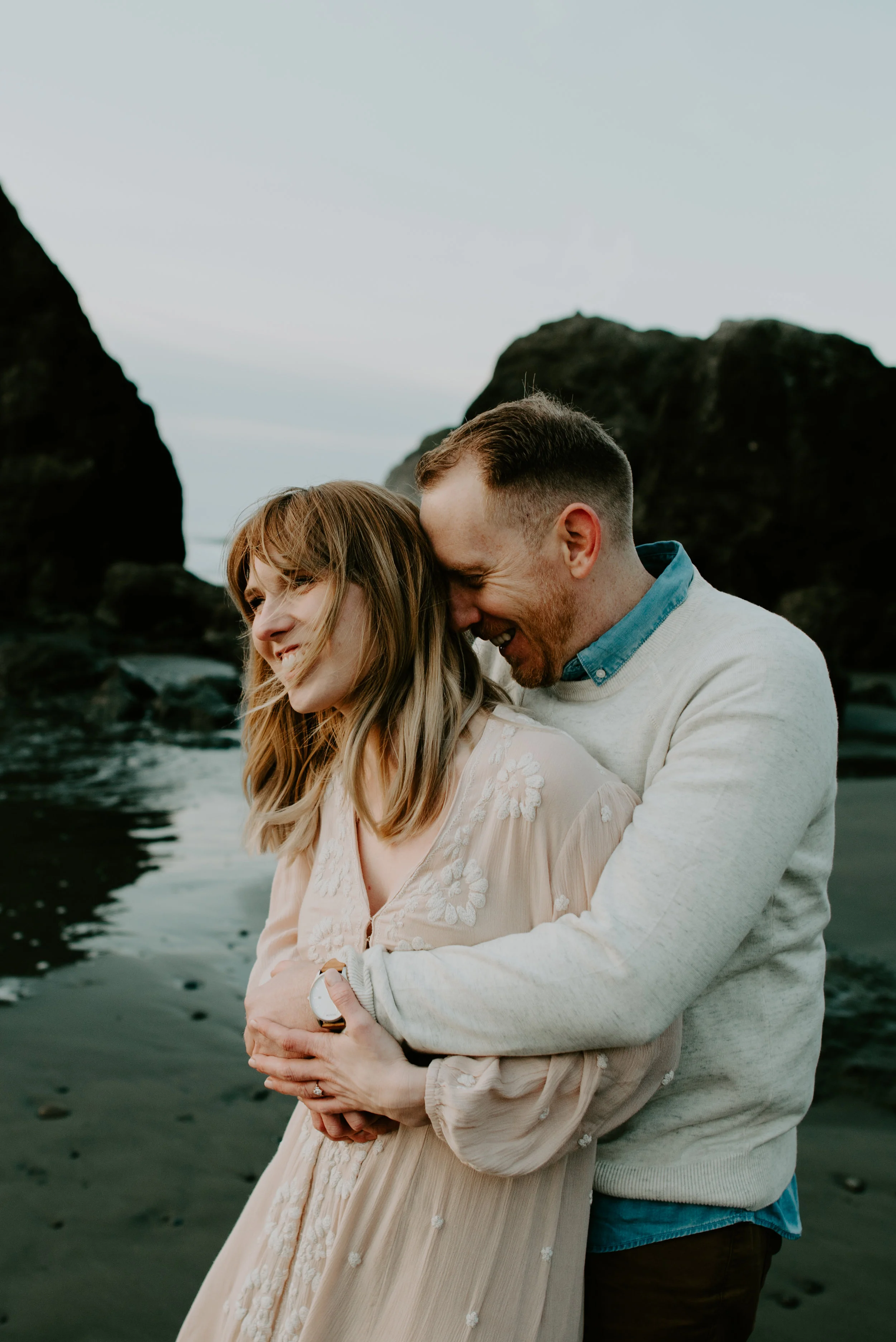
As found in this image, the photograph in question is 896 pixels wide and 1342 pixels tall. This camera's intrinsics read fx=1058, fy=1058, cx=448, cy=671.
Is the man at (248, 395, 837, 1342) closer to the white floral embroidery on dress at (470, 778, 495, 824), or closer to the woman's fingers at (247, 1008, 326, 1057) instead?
the woman's fingers at (247, 1008, 326, 1057)

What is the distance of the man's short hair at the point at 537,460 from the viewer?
6.73ft

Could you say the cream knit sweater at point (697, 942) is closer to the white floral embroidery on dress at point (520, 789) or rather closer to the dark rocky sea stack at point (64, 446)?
the white floral embroidery on dress at point (520, 789)

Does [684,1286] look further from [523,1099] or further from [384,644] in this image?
[384,644]

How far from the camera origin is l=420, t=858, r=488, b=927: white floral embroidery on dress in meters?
1.75

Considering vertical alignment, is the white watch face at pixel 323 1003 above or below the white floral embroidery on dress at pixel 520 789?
below

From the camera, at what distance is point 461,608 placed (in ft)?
7.02

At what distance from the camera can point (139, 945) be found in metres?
5.39

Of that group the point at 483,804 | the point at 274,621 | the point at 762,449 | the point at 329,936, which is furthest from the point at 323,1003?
the point at 762,449

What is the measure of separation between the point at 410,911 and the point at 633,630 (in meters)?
0.68

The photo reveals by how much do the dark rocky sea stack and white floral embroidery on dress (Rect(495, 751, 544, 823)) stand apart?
19.9 metres

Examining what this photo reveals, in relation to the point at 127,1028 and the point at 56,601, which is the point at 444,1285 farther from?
the point at 56,601

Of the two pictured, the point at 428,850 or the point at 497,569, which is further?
the point at 497,569

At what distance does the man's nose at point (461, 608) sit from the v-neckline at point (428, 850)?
26 cm

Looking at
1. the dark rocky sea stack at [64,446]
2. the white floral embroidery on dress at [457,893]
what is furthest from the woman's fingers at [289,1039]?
the dark rocky sea stack at [64,446]
